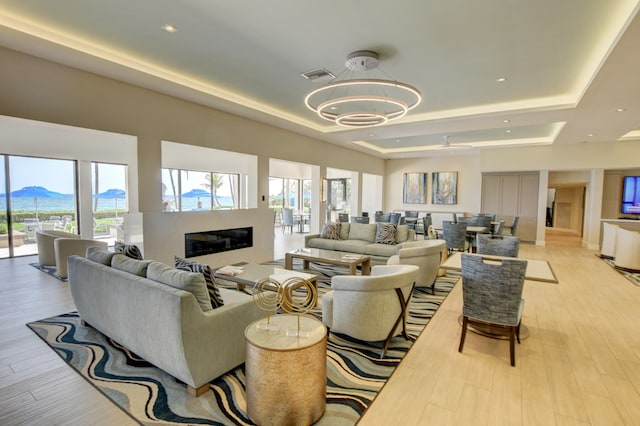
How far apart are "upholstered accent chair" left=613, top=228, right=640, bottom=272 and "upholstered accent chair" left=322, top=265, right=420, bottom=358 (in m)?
6.17

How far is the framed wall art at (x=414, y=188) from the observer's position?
40.5 feet

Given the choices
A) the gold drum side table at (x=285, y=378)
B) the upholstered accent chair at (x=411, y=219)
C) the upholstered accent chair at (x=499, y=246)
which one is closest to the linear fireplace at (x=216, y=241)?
the gold drum side table at (x=285, y=378)

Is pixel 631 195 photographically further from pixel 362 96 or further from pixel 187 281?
pixel 187 281

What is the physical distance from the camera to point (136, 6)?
3.07m

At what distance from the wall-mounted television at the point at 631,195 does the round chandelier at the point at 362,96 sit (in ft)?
25.2

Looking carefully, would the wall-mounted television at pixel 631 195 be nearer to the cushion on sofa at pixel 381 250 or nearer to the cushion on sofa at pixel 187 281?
the cushion on sofa at pixel 381 250

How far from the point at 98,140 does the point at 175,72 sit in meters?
4.83

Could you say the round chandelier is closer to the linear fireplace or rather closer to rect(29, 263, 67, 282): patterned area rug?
the linear fireplace

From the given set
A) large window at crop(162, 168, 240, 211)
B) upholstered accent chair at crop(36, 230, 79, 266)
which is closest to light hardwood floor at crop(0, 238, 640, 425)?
upholstered accent chair at crop(36, 230, 79, 266)

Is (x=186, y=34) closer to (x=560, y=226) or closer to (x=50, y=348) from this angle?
(x=50, y=348)

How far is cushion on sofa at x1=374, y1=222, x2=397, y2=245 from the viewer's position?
21.2ft

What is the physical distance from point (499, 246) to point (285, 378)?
139 inches

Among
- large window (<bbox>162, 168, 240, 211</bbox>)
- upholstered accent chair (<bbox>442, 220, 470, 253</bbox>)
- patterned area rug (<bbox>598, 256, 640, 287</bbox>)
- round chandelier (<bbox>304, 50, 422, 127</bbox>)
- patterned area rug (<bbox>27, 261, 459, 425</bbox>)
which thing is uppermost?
round chandelier (<bbox>304, 50, 422, 127</bbox>)

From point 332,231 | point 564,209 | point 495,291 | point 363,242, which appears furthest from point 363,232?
point 564,209
